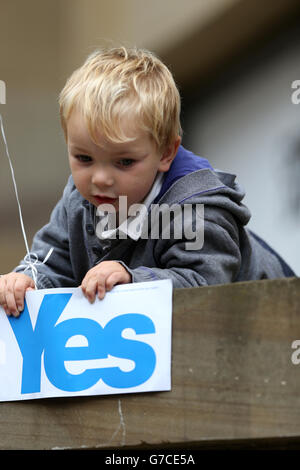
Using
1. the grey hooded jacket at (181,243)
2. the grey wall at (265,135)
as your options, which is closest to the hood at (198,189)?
the grey hooded jacket at (181,243)

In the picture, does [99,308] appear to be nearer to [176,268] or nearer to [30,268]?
[176,268]

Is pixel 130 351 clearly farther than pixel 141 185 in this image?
No

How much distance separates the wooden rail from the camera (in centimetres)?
125

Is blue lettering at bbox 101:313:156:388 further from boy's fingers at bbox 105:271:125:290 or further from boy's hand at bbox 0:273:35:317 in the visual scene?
boy's hand at bbox 0:273:35:317

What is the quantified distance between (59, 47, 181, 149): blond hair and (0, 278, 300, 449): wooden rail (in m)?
0.49

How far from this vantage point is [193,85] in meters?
4.81

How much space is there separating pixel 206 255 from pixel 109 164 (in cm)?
25

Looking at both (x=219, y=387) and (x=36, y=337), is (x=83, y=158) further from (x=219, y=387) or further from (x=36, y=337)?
(x=219, y=387)

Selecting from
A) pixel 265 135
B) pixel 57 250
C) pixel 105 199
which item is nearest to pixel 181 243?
pixel 105 199

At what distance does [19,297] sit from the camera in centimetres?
154

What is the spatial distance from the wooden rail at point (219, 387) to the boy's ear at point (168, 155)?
1.80ft

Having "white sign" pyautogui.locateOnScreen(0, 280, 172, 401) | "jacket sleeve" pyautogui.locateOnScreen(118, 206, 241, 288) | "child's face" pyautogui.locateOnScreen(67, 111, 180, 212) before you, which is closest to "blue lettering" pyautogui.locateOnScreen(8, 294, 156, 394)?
"white sign" pyautogui.locateOnScreen(0, 280, 172, 401)
